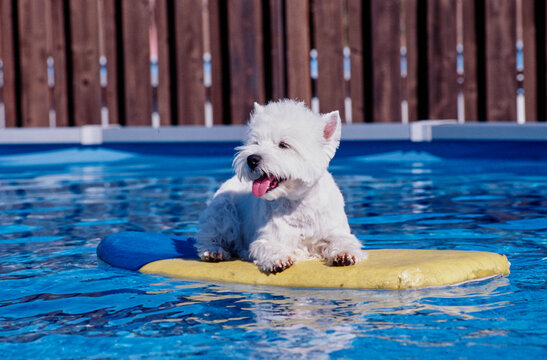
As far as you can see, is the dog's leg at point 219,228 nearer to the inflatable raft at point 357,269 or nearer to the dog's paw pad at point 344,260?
the inflatable raft at point 357,269

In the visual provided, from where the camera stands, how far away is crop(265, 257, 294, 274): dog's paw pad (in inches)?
161

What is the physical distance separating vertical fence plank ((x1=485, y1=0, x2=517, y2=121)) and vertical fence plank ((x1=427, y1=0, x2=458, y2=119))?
0.42 m

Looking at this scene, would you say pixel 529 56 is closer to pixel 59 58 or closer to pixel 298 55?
pixel 298 55

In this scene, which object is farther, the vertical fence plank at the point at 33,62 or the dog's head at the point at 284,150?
the vertical fence plank at the point at 33,62

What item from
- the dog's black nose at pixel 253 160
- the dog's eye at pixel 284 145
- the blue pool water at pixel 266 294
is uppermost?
the dog's eye at pixel 284 145

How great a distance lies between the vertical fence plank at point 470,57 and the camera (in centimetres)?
874

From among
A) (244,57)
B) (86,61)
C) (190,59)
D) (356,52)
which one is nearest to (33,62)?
(86,61)

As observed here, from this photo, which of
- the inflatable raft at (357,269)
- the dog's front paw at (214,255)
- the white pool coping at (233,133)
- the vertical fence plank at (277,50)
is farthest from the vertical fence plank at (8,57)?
the dog's front paw at (214,255)

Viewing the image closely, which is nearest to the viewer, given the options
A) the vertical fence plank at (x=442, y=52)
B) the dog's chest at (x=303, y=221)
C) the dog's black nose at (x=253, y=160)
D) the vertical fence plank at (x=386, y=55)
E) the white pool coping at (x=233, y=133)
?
the dog's black nose at (x=253, y=160)

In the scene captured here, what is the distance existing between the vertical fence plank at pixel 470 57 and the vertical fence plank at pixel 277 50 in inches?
79.9

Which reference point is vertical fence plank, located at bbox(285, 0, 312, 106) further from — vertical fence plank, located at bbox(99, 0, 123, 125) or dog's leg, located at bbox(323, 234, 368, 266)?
dog's leg, located at bbox(323, 234, 368, 266)

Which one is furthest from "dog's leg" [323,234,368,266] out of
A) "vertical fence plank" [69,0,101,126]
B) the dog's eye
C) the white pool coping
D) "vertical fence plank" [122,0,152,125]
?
"vertical fence plank" [69,0,101,126]

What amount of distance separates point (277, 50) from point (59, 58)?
2802mm

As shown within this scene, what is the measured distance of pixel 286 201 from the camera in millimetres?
4281
